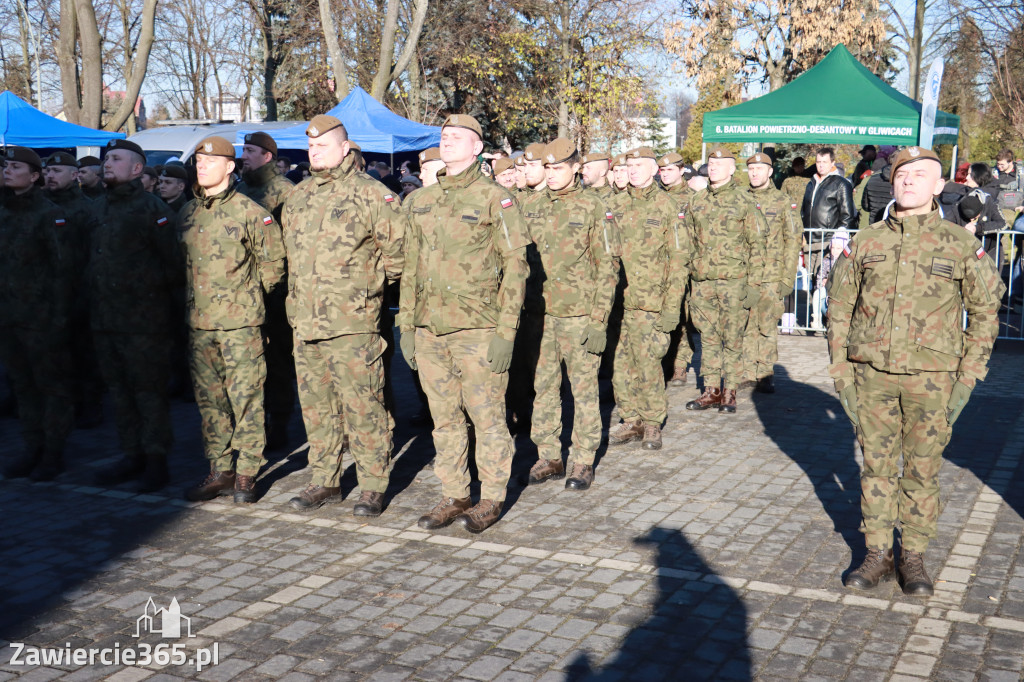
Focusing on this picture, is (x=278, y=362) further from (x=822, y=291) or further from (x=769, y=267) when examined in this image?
(x=822, y=291)

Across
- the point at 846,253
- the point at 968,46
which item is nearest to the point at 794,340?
the point at 846,253

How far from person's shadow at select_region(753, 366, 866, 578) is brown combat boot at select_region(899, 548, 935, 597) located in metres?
0.33

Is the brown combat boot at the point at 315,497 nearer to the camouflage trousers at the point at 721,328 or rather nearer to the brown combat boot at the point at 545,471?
the brown combat boot at the point at 545,471

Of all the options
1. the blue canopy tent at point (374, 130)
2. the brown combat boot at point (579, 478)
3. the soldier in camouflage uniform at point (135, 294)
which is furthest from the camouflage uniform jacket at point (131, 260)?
the blue canopy tent at point (374, 130)

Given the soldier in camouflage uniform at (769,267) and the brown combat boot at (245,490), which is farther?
the soldier in camouflage uniform at (769,267)

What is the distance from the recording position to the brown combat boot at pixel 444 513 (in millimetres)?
5977

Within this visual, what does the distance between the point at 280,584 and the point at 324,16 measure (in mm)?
18175

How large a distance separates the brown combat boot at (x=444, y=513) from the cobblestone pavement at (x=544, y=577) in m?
0.06

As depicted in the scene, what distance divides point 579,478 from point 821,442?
7.42 feet

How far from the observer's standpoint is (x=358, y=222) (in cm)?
601

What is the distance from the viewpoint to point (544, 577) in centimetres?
521

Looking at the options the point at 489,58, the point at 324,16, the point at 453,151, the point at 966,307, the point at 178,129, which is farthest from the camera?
the point at 489,58

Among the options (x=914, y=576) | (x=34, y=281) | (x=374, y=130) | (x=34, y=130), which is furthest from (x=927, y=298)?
(x=34, y=130)

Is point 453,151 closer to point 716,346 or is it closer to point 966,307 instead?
point 966,307
